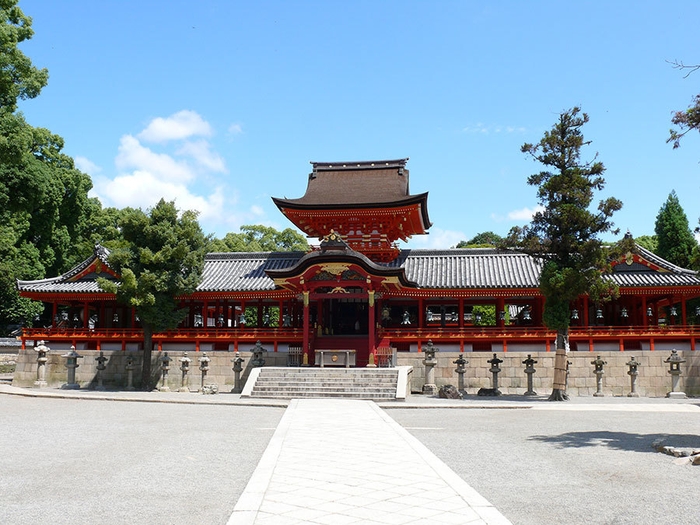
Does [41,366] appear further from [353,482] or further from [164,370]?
[353,482]

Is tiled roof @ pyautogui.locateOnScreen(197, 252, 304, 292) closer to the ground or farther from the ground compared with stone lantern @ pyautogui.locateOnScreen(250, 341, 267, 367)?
farther from the ground

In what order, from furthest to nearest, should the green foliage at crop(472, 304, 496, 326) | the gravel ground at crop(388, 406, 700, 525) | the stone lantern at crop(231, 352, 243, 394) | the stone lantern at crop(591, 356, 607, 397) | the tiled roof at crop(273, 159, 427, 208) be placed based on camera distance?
1. the green foliage at crop(472, 304, 496, 326)
2. the tiled roof at crop(273, 159, 427, 208)
3. the stone lantern at crop(231, 352, 243, 394)
4. the stone lantern at crop(591, 356, 607, 397)
5. the gravel ground at crop(388, 406, 700, 525)

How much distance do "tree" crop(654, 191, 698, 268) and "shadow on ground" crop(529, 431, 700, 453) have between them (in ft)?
113

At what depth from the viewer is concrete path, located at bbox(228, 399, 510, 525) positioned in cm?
657

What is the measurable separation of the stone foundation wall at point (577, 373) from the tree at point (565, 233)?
357cm

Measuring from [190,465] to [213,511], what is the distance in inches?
113

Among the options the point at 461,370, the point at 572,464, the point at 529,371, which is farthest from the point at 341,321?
the point at 572,464

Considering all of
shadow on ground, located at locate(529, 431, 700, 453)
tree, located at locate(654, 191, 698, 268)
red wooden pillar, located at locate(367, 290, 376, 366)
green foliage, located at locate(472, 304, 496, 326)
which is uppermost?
tree, located at locate(654, 191, 698, 268)

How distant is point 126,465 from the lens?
32.2 feet

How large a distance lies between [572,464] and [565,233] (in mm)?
15797

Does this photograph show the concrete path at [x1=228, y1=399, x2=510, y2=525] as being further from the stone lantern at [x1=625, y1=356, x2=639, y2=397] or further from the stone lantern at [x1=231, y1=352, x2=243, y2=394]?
the stone lantern at [x1=625, y1=356, x2=639, y2=397]

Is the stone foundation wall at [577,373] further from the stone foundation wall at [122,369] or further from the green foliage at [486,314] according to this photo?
the green foliage at [486,314]

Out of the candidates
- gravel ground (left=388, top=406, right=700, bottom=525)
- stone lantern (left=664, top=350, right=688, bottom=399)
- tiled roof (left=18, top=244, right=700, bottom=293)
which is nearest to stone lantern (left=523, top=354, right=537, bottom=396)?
tiled roof (left=18, top=244, right=700, bottom=293)

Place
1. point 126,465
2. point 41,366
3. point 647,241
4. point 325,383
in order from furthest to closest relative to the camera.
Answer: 1. point 647,241
2. point 41,366
3. point 325,383
4. point 126,465
